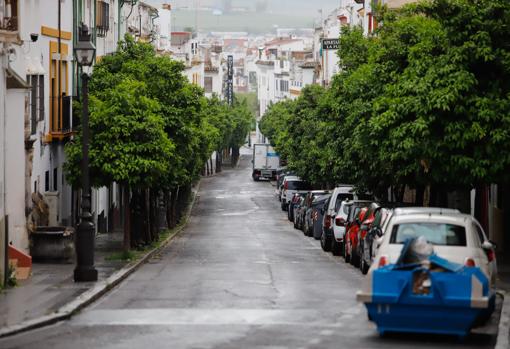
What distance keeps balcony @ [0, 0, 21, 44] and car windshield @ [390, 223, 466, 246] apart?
993cm

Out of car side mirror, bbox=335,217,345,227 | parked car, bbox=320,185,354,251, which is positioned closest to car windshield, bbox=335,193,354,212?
parked car, bbox=320,185,354,251

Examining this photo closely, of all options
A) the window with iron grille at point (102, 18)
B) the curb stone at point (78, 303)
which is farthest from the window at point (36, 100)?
the window with iron grille at point (102, 18)

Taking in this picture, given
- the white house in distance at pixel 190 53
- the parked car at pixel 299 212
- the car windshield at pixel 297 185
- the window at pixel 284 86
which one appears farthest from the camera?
the window at pixel 284 86

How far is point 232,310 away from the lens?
21.0m

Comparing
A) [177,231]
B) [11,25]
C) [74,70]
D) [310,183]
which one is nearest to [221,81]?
[310,183]

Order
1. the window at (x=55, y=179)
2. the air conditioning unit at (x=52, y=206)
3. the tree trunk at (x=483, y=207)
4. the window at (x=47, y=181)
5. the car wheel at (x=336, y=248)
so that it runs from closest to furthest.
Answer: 1. the air conditioning unit at (x=52, y=206)
2. the window at (x=47, y=181)
3. the car wheel at (x=336, y=248)
4. the window at (x=55, y=179)
5. the tree trunk at (x=483, y=207)

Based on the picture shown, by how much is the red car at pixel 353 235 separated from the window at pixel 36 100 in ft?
30.5

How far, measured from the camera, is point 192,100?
44062 millimetres

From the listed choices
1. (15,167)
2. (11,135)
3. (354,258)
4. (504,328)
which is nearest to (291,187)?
(354,258)

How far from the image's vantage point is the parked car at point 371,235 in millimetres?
28473

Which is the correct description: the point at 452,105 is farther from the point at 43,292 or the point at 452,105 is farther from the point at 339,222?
the point at 339,222

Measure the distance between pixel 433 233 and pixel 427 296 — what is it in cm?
268

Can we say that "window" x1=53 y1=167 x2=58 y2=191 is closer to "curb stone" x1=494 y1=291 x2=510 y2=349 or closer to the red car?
the red car

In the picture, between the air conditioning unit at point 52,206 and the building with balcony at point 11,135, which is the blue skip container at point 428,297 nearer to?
the building with balcony at point 11,135
